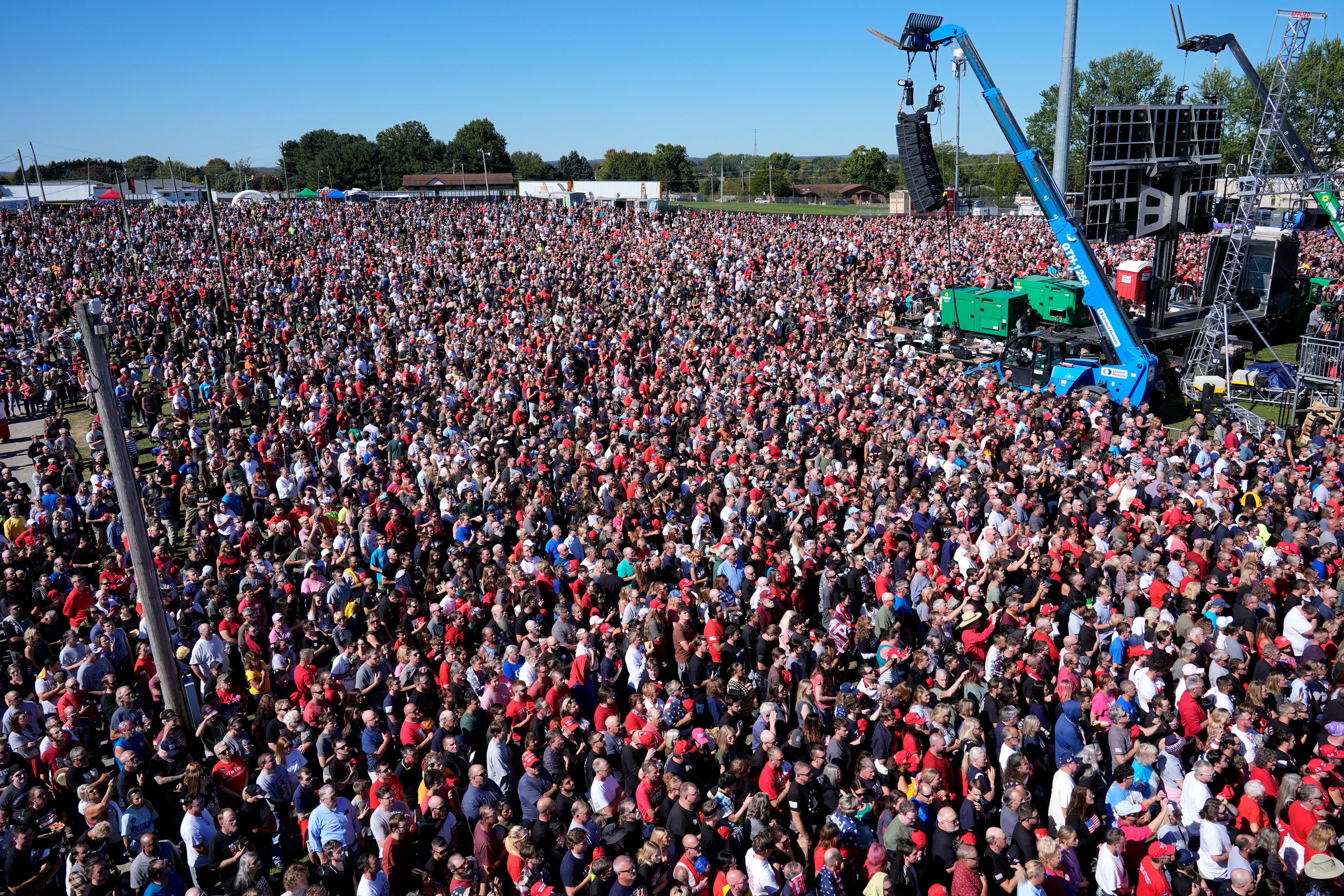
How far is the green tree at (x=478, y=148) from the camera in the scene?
119875 mm

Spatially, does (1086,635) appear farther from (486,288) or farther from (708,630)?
(486,288)

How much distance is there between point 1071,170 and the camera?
254 feet

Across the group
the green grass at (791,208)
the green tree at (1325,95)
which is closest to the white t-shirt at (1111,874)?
the green grass at (791,208)

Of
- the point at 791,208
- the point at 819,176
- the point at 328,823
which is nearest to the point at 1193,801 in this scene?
the point at 328,823

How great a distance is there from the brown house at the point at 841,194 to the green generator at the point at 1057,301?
83633mm

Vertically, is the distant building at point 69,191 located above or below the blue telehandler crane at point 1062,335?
above

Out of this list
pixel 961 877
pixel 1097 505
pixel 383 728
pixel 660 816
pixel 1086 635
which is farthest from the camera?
pixel 1097 505

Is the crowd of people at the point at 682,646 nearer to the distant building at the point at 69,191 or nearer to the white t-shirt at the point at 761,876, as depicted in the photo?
the white t-shirt at the point at 761,876

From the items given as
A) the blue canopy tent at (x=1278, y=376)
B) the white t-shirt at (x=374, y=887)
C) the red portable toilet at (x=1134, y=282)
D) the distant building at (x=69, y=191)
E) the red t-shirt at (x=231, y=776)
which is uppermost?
the distant building at (x=69, y=191)

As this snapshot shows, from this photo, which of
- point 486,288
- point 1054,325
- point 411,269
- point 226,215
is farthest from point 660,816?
point 226,215

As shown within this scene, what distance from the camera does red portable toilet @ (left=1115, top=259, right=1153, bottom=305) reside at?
2123cm

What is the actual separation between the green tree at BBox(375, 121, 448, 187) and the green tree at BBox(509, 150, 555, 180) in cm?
1378

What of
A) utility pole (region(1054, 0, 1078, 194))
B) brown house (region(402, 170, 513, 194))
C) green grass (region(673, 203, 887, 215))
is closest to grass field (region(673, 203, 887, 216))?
green grass (region(673, 203, 887, 215))

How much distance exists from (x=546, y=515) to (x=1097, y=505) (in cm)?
638
